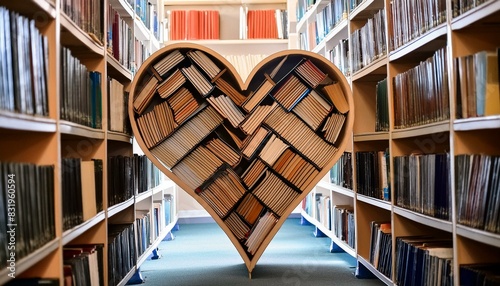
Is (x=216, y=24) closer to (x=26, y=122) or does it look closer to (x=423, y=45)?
(x=423, y=45)

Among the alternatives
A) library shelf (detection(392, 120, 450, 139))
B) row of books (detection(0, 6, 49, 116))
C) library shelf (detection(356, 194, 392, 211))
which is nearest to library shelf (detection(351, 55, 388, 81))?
library shelf (detection(392, 120, 450, 139))

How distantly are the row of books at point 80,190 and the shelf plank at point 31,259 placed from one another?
0.78 feet

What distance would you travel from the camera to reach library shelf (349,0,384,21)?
3.62 metres

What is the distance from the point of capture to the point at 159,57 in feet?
12.6

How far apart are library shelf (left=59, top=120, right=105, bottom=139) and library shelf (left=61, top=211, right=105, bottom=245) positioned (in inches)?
14.7

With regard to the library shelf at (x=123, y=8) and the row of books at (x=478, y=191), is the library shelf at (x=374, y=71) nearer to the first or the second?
the row of books at (x=478, y=191)

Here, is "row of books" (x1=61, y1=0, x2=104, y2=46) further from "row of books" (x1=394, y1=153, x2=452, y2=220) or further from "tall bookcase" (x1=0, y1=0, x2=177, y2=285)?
"row of books" (x1=394, y1=153, x2=452, y2=220)

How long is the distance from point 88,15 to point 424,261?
1935mm

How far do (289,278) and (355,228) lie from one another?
0.57 meters

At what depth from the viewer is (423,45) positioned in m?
2.78

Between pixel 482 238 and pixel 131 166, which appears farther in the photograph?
pixel 131 166

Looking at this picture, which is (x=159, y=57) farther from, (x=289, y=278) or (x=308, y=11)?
(x=308, y=11)

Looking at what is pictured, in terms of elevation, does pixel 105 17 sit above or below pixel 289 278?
Answer: above

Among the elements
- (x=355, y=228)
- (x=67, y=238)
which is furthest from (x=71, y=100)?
(x=355, y=228)
